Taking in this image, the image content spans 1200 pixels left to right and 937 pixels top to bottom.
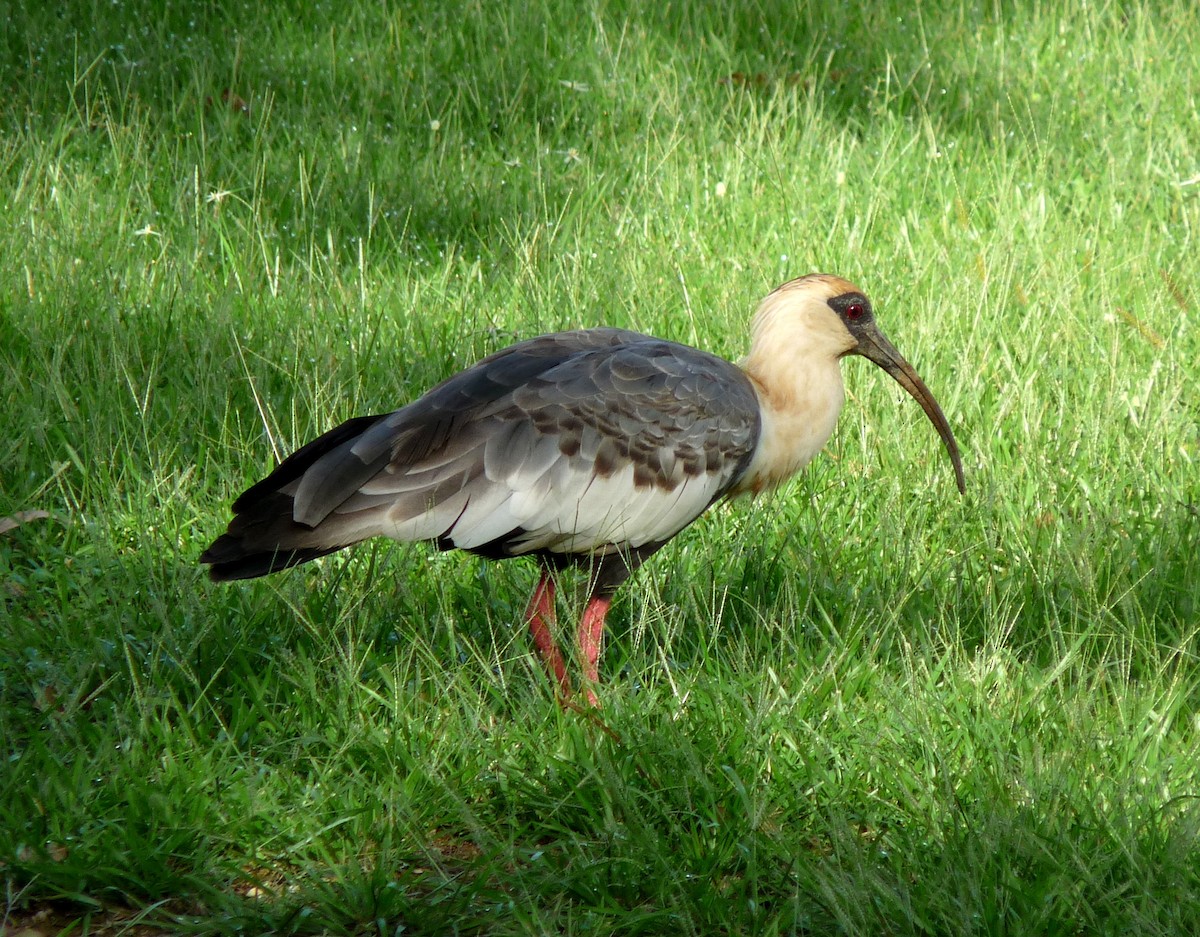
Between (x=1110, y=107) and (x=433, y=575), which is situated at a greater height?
(x=1110, y=107)

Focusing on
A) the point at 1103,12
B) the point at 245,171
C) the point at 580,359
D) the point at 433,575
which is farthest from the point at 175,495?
the point at 1103,12

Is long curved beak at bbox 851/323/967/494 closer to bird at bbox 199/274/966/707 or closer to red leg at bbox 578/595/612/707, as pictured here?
bird at bbox 199/274/966/707

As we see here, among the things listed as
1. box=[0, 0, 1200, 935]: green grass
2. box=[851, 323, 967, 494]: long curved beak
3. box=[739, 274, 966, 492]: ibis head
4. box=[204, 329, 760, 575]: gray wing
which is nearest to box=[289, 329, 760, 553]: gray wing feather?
box=[204, 329, 760, 575]: gray wing

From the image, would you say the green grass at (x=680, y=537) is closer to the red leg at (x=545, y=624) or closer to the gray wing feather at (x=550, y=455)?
the red leg at (x=545, y=624)

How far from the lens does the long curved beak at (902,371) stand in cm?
426

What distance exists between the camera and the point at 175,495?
434cm

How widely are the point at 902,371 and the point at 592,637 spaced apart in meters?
1.31

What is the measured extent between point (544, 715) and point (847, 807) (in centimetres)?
74

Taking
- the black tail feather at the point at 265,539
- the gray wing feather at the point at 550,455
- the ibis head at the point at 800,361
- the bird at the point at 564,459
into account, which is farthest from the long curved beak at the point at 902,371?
the black tail feather at the point at 265,539

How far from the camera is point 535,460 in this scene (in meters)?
3.74

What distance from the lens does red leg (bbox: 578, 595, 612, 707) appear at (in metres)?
3.58

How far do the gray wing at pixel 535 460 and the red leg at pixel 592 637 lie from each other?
0.16 meters

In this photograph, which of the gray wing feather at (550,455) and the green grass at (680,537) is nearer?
the green grass at (680,537)

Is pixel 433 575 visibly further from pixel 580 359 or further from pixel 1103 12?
pixel 1103 12
